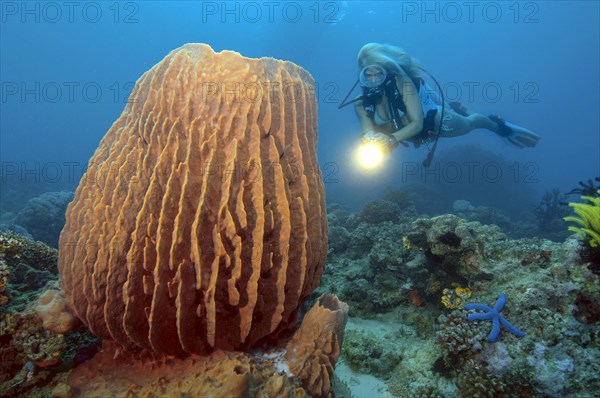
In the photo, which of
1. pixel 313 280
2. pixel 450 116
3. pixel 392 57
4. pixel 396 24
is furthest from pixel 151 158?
pixel 396 24

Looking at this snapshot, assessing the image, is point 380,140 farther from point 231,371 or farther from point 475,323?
point 231,371

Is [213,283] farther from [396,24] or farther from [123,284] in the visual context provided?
[396,24]

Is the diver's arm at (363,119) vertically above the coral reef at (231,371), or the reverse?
the diver's arm at (363,119)

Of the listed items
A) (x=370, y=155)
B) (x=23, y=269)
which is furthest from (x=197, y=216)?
(x=370, y=155)

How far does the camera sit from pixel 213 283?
204cm

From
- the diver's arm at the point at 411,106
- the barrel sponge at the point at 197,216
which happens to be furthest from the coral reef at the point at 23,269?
the diver's arm at the point at 411,106

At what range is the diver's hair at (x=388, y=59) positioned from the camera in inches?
221

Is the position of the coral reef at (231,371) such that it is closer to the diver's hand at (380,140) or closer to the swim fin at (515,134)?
the diver's hand at (380,140)

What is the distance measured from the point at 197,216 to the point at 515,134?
375 inches

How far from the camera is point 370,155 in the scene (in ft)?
16.6

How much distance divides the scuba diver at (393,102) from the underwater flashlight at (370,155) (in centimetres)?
6

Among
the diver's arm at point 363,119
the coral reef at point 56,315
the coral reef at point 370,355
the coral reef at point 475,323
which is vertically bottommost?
the coral reef at point 370,355

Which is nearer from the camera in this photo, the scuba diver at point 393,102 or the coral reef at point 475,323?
the coral reef at point 475,323

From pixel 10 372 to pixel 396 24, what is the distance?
6552 centimetres
